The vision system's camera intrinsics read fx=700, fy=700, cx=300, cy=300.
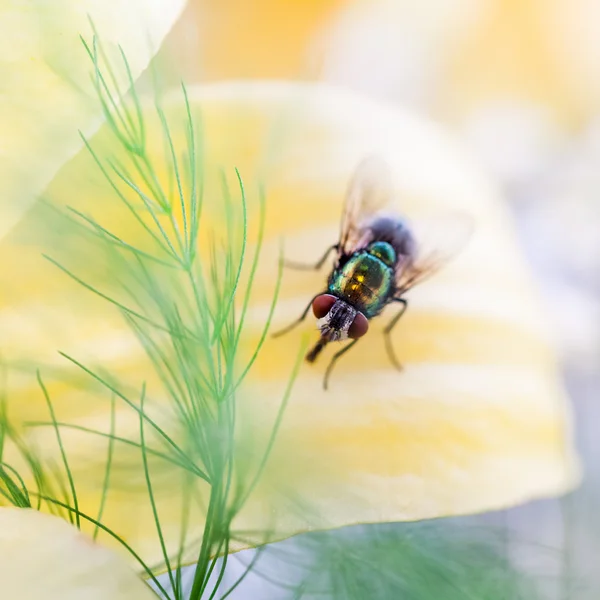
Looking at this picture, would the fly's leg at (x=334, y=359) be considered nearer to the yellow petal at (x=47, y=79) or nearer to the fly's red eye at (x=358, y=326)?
the fly's red eye at (x=358, y=326)

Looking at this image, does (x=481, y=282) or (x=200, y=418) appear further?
(x=481, y=282)

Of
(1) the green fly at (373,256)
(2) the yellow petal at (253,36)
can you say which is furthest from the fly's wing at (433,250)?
(2) the yellow petal at (253,36)

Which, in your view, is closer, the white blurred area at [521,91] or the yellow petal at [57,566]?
the yellow petal at [57,566]

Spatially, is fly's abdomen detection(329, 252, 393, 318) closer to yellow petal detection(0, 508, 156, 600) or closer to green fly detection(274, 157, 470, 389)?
green fly detection(274, 157, 470, 389)

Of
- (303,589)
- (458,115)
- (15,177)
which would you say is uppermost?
(458,115)

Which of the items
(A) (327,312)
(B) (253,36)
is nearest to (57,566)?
(A) (327,312)

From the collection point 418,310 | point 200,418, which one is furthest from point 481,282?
point 200,418

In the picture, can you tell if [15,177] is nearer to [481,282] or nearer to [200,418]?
[200,418]

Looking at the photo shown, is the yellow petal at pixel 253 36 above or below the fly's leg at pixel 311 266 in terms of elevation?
above
